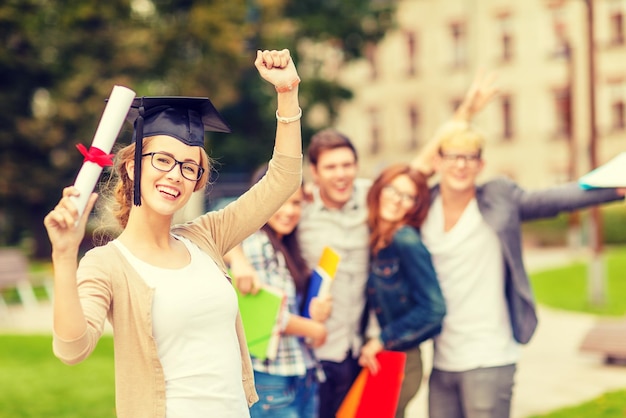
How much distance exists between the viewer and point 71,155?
27406 millimetres

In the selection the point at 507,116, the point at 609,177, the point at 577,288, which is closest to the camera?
the point at 609,177

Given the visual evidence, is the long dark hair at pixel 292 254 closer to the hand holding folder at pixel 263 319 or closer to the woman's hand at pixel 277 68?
the hand holding folder at pixel 263 319

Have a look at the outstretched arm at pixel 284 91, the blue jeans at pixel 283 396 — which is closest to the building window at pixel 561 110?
the blue jeans at pixel 283 396

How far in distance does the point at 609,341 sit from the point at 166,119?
7473mm

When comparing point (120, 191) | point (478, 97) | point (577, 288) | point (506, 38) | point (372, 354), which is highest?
point (506, 38)

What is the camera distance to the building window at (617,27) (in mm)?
37812

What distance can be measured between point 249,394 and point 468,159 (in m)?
2.00

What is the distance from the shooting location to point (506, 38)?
41.6 meters

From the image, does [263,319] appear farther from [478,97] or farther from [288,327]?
[478,97]

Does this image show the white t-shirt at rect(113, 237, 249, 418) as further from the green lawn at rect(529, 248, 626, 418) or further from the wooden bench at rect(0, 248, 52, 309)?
the wooden bench at rect(0, 248, 52, 309)

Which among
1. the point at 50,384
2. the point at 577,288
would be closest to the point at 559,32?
the point at 577,288

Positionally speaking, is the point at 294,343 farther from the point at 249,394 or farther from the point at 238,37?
the point at 238,37

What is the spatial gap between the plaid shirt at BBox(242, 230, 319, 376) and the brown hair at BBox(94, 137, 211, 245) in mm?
1350

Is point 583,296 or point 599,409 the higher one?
point 599,409
